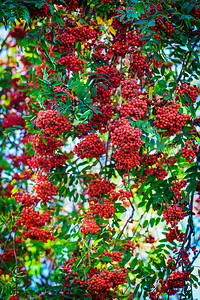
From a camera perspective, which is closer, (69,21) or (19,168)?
(69,21)

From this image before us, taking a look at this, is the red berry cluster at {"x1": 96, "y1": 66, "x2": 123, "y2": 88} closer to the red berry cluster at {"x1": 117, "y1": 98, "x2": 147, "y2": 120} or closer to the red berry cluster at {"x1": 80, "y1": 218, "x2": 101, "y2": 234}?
the red berry cluster at {"x1": 117, "y1": 98, "x2": 147, "y2": 120}

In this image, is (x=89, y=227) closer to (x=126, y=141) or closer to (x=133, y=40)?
(x=126, y=141)

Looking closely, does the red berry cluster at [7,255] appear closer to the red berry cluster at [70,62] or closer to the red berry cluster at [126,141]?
the red berry cluster at [126,141]

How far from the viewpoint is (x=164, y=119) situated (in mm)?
2115

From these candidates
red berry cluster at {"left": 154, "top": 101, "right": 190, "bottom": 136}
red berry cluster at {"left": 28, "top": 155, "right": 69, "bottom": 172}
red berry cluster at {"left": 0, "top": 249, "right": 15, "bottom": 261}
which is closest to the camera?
red berry cluster at {"left": 154, "top": 101, "right": 190, "bottom": 136}

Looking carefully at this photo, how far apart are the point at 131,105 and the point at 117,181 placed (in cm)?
231

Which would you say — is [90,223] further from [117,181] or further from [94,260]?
[117,181]

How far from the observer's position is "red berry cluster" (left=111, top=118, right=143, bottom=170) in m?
2.00

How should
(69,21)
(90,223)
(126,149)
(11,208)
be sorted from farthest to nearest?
(11,208)
(69,21)
(90,223)
(126,149)

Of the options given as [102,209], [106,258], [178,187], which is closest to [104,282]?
[106,258]

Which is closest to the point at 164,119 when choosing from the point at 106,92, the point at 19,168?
the point at 106,92

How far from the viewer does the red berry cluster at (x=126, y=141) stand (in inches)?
78.8

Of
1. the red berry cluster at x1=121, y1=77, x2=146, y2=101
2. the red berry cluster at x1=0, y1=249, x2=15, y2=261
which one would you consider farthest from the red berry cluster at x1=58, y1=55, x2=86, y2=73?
the red berry cluster at x1=0, y1=249, x2=15, y2=261

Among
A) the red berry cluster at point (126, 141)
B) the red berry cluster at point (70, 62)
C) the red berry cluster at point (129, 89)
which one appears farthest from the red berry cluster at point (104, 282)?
the red berry cluster at point (70, 62)
